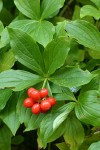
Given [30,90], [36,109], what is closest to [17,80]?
[30,90]

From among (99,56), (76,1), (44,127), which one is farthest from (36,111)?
(76,1)

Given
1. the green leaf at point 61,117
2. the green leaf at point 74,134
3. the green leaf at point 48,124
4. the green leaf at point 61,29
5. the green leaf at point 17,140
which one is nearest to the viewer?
the green leaf at point 61,117

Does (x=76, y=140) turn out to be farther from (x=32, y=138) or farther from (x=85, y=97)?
(x=32, y=138)

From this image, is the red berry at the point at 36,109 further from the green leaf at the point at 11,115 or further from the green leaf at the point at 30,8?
the green leaf at the point at 30,8

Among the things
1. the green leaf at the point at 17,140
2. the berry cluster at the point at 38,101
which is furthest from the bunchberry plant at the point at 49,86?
the green leaf at the point at 17,140

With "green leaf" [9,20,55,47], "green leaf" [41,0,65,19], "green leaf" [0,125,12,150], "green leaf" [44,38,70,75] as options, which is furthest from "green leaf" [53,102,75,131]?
"green leaf" [41,0,65,19]
